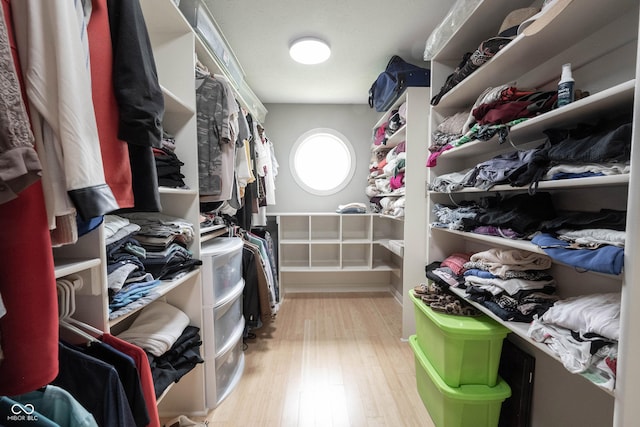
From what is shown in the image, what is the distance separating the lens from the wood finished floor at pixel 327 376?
4.58ft

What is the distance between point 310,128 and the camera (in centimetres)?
327

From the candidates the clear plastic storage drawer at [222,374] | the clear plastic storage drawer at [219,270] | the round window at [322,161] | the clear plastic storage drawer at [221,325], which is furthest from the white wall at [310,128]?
the clear plastic storage drawer at [222,374]

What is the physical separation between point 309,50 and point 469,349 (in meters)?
2.24

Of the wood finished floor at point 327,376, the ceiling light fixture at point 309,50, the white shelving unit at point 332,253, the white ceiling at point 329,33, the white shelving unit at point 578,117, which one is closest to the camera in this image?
the white shelving unit at point 578,117

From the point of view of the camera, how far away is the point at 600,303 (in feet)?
2.56

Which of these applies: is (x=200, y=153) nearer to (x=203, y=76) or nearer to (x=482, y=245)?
(x=203, y=76)

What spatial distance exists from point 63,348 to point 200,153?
39.8 inches

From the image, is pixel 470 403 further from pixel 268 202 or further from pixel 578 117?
pixel 268 202

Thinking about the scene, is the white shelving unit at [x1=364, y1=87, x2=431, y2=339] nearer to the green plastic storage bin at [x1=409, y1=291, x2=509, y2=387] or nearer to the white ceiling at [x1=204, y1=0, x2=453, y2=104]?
the white ceiling at [x1=204, y1=0, x2=453, y2=104]

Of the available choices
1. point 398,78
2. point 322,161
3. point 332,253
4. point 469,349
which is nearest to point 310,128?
point 322,161

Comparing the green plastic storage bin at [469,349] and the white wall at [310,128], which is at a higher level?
the white wall at [310,128]

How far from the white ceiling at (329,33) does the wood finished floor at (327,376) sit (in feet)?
8.01

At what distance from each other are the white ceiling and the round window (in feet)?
2.44

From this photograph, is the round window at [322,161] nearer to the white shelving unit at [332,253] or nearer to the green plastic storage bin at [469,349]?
the white shelving unit at [332,253]
